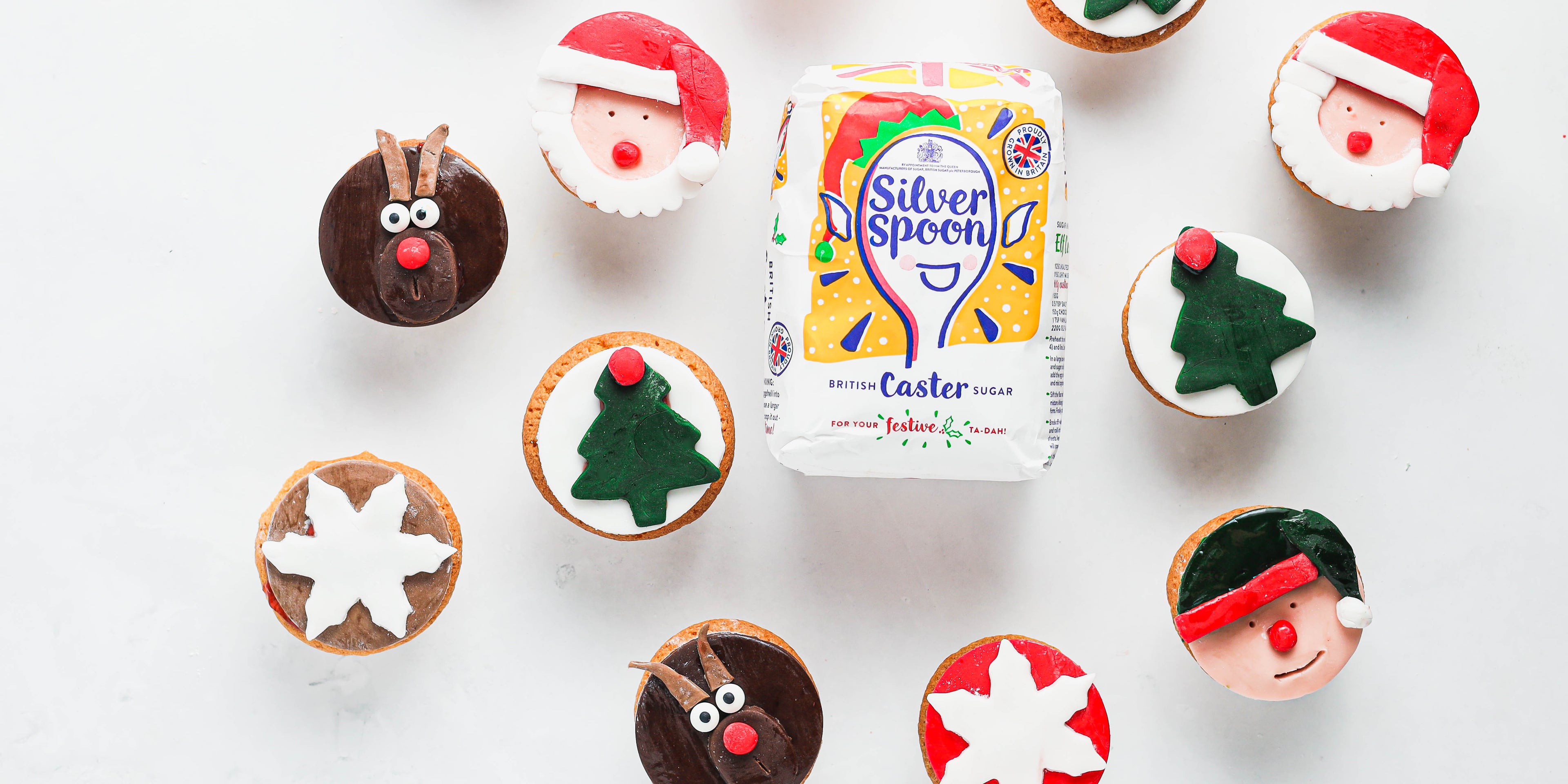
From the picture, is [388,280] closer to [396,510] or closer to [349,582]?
[396,510]

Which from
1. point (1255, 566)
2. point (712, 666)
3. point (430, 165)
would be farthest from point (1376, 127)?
point (430, 165)

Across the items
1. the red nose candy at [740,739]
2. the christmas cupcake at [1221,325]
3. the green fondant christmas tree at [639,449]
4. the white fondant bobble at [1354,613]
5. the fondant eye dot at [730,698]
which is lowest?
the red nose candy at [740,739]

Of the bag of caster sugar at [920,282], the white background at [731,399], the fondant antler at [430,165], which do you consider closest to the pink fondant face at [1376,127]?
the white background at [731,399]

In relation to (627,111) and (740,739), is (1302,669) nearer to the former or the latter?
(740,739)

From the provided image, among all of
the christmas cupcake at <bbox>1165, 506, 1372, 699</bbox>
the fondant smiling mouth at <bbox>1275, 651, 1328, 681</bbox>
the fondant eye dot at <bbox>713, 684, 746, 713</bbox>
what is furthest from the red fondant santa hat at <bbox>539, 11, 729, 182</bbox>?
the fondant smiling mouth at <bbox>1275, 651, 1328, 681</bbox>

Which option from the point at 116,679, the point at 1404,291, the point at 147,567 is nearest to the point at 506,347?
the point at 147,567

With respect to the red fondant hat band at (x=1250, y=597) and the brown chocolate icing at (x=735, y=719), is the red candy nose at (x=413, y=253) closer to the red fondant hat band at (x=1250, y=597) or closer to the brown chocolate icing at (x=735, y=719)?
the brown chocolate icing at (x=735, y=719)
